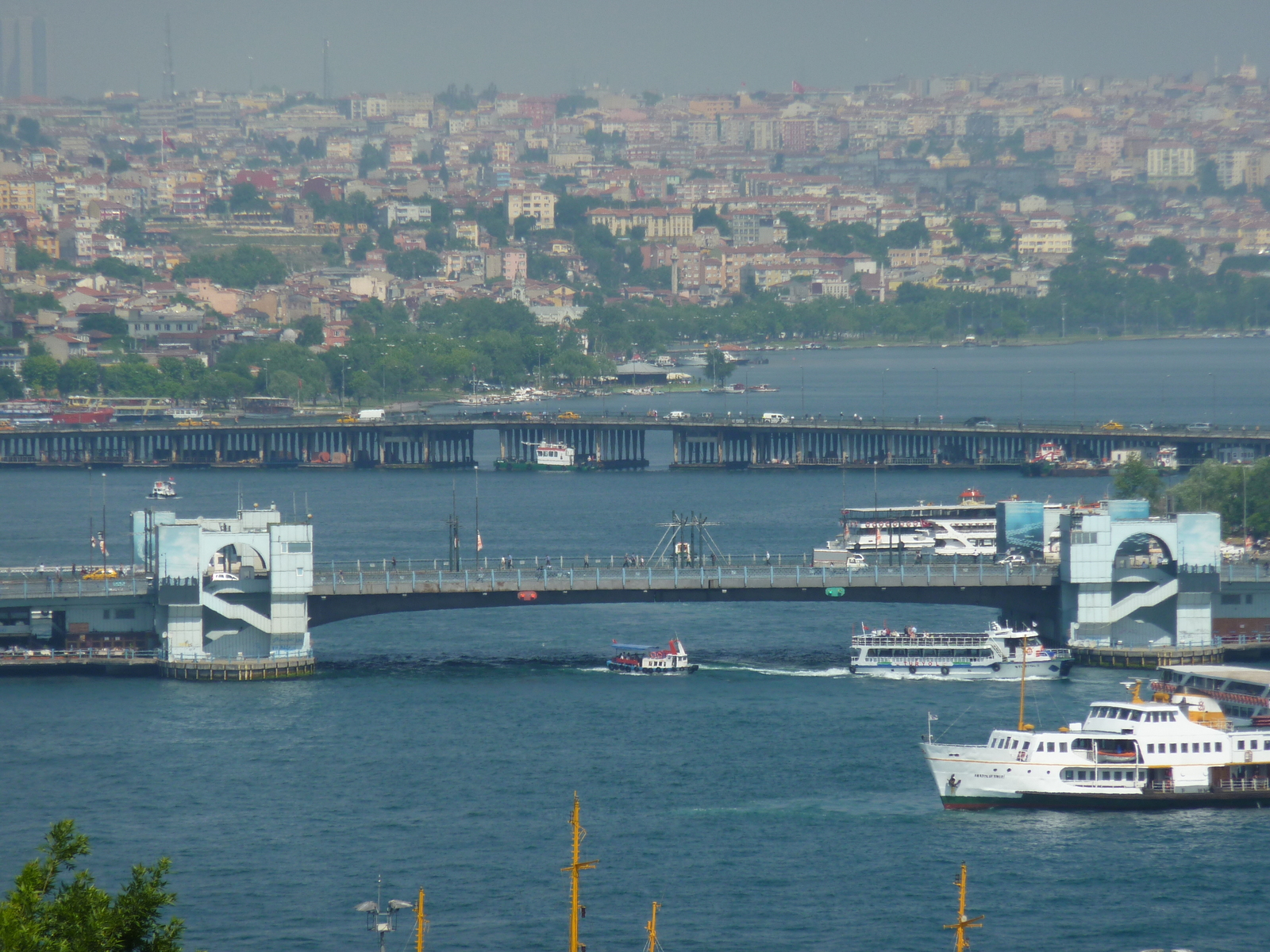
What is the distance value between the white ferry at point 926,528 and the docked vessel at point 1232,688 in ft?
67.8

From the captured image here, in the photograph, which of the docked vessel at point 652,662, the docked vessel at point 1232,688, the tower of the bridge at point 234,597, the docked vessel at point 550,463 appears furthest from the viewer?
the docked vessel at point 550,463

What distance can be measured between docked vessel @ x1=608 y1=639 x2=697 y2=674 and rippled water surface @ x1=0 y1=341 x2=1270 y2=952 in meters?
0.44

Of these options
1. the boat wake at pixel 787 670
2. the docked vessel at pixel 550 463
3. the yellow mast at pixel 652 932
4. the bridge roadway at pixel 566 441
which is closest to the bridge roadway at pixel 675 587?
the boat wake at pixel 787 670

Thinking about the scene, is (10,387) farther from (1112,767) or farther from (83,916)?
(83,916)

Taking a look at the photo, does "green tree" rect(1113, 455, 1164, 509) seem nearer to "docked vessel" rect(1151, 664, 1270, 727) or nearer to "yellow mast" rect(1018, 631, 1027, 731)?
"yellow mast" rect(1018, 631, 1027, 731)

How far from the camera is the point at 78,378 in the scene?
103188 millimetres

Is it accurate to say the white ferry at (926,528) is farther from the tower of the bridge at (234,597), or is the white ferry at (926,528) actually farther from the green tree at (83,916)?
the green tree at (83,916)

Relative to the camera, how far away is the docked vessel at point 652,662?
3659 cm

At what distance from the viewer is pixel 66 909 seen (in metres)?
13.5

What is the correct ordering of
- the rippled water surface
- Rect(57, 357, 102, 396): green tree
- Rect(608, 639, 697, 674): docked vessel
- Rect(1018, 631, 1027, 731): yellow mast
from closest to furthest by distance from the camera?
the rippled water surface → Rect(1018, 631, 1027, 731): yellow mast → Rect(608, 639, 697, 674): docked vessel → Rect(57, 357, 102, 396): green tree

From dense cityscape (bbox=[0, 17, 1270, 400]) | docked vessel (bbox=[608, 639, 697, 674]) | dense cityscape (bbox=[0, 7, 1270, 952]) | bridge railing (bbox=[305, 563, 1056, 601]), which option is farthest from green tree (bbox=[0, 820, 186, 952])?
dense cityscape (bbox=[0, 17, 1270, 400])

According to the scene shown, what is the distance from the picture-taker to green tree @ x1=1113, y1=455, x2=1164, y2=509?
54344mm

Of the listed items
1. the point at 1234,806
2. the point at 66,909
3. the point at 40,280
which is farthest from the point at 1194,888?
the point at 40,280

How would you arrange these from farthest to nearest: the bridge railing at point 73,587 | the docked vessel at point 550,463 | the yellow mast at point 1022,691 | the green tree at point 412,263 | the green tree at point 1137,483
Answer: the green tree at point 412,263 < the docked vessel at point 550,463 < the green tree at point 1137,483 < the bridge railing at point 73,587 < the yellow mast at point 1022,691
